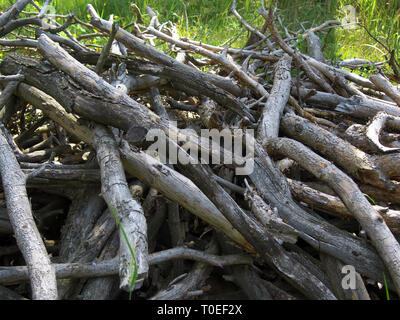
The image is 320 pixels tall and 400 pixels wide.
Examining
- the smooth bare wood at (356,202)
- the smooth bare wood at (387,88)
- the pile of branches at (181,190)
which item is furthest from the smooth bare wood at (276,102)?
the smooth bare wood at (387,88)

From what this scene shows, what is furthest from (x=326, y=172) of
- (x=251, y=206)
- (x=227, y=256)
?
(x=227, y=256)

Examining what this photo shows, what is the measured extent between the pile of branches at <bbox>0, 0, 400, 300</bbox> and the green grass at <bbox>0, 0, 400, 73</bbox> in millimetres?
1778

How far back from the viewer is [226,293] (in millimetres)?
2645

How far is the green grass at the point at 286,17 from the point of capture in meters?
5.25

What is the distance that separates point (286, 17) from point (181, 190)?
4256 millimetres

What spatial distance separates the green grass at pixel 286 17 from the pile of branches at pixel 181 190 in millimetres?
1778

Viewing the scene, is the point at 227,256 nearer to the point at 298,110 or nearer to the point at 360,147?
the point at 360,147

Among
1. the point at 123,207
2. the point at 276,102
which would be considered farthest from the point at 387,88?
the point at 123,207

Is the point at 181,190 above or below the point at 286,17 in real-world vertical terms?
below

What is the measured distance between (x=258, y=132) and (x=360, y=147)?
65 cm

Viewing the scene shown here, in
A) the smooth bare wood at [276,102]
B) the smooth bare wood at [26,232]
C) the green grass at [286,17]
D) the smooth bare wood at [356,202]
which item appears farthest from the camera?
the green grass at [286,17]

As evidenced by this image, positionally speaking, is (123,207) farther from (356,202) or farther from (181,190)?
(356,202)

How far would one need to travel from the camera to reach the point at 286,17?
6.04m

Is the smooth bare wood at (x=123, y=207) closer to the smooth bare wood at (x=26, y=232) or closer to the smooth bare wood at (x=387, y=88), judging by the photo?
the smooth bare wood at (x=26, y=232)
